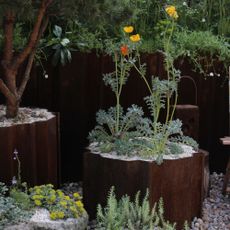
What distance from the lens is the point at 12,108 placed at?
13.1ft

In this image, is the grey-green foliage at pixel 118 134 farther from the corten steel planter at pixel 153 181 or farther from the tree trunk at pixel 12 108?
the tree trunk at pixel 12 108

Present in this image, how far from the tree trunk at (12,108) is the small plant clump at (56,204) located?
0.78 metres

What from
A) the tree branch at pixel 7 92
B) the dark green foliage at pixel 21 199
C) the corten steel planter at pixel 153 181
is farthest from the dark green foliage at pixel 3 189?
the tree branch at pixel 7 92

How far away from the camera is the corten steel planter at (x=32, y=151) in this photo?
377 centimetres

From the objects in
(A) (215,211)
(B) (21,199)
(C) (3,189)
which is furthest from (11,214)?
(A) (215,211)

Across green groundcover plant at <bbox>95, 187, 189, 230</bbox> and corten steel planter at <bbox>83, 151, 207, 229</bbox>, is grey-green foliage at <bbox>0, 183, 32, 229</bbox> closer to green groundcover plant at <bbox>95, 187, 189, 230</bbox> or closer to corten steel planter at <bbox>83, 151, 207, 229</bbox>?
green groundcover plant at <bbox>95, 187, 189, 230</bbox>

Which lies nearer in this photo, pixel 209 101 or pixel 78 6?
pixel 78 6

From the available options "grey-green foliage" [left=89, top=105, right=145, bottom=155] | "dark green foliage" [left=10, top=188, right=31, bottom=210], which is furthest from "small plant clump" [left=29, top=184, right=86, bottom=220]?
"grey-green foliage" [left=89, top=105, right=145, bottom=155]

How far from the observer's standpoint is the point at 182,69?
209 inches

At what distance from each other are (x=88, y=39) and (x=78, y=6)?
141 cm

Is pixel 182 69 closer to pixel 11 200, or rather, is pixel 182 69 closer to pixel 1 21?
pixel 1 21

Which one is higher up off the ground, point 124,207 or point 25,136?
point 25,136

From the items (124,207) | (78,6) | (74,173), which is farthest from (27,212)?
(74,173)

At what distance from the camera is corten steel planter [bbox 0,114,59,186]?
3.77 m
